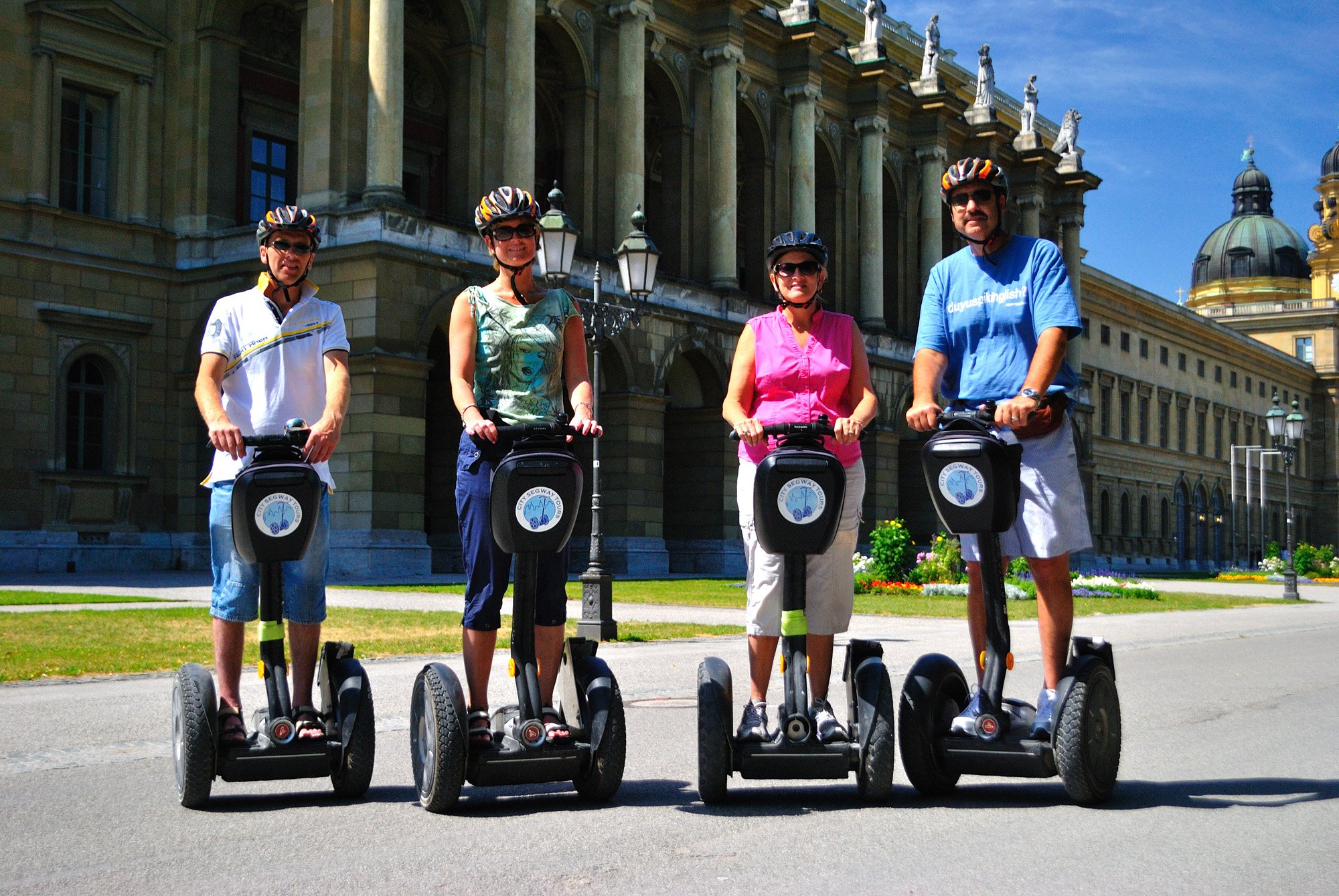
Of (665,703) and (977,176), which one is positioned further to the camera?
(665,703)

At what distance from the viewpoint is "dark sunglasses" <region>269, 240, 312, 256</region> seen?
20.0 feet

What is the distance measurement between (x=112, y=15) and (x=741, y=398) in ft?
93.4

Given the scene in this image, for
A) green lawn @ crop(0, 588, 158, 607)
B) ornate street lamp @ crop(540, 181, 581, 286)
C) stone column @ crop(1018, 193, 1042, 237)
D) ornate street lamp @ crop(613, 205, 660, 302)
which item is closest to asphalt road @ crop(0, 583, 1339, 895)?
ornate street lamp @ crop(540, 181, 581, 286)

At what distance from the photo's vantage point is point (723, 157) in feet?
132

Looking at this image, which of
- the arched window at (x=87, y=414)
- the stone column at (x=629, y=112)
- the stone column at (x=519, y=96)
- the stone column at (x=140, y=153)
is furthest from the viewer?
the stone column at (x=629, y=112)

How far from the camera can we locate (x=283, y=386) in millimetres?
6113

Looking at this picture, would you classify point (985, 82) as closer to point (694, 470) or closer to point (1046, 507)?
point (694, 470)

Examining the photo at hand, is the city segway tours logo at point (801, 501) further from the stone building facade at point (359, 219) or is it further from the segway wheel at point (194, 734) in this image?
the stone building facade at point (359, 219)

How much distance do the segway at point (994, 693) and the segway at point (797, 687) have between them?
17 centimetres

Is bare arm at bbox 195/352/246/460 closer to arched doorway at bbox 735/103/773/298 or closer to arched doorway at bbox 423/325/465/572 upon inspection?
arched doorway at bbox 423/325/465/572

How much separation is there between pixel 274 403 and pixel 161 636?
8763mm

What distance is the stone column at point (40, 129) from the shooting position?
29250mm

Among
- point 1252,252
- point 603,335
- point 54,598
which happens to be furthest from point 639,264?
point 1252,252

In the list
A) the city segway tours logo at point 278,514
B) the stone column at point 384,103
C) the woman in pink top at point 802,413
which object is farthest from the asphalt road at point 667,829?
the stone column at point 384,103
